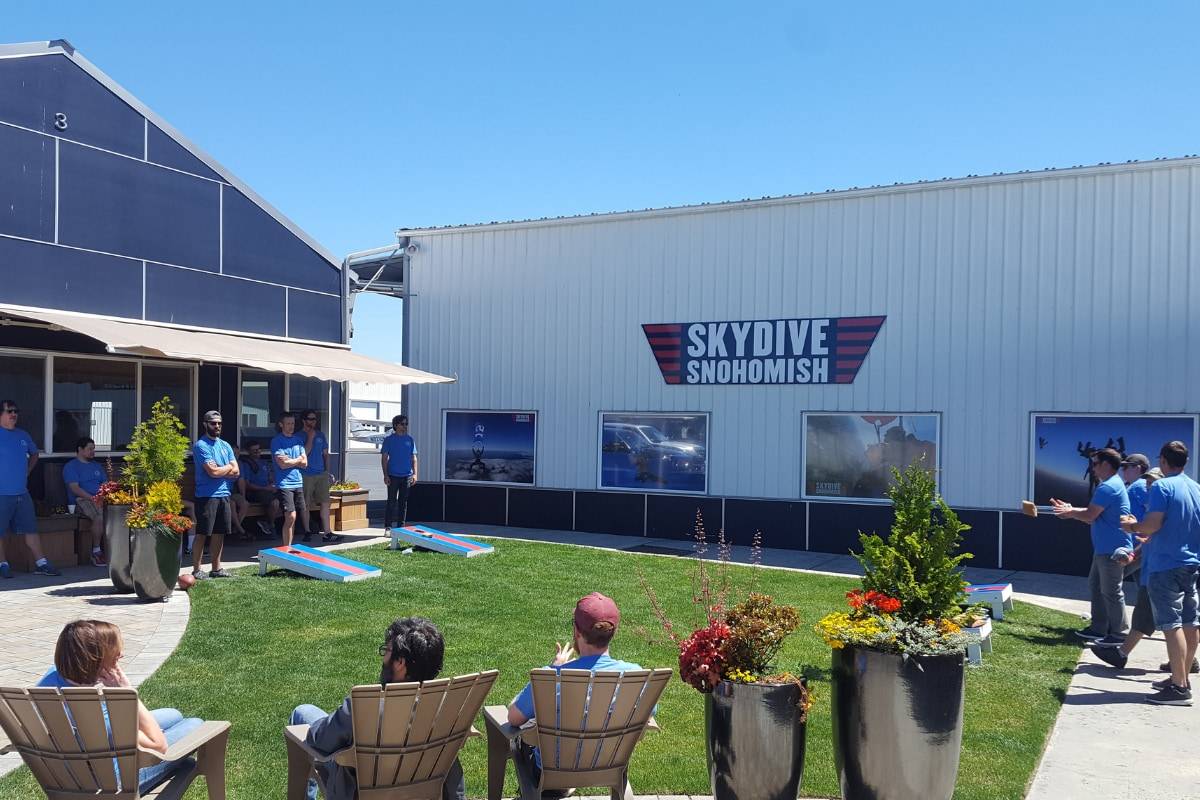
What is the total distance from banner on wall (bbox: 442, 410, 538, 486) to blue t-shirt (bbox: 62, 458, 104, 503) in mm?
6066

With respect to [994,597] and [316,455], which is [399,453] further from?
[994,597]

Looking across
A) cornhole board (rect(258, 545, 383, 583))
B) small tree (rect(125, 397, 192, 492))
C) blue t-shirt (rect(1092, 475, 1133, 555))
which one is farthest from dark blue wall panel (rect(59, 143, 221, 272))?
blue t-shirt (rect(1092, 475, 1133, 555))

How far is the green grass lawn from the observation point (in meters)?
5.08

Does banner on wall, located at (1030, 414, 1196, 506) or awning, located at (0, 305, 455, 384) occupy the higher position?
awning, located at (0, 305, 455, 384)

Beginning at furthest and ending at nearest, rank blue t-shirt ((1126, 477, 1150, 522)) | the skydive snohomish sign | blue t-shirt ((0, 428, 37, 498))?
the skydive snohomish sign → blue t-shirt ((0, 428, 37, 498)) → blue t-shirt ((1126, 477, 1150, 522))

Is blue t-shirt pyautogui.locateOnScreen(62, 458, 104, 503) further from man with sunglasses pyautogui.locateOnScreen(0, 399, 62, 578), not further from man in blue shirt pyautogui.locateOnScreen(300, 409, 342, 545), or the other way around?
man in blue shirt pyautogui.locateOnScreen(300, 409, 342, 545)

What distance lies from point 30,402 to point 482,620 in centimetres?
601

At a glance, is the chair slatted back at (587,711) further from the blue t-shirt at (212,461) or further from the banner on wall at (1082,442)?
the banner on wall at (1082,442)

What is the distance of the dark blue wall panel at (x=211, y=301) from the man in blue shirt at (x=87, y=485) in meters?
2.04

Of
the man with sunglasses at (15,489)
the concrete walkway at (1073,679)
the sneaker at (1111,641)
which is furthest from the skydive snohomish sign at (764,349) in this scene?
the man with sunglasses at (15,489)

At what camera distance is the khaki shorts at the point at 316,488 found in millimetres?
13062

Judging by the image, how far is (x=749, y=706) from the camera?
13.6 feet

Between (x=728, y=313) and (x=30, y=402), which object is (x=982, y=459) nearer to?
(x=728, y=313)

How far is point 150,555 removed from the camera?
880cm
